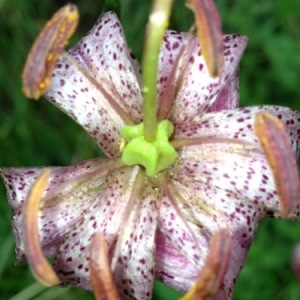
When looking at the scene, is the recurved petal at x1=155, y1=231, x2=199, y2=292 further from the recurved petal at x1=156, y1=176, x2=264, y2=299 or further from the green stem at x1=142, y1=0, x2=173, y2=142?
the green stem at x1=142, y1=0, x2=173, y2=142

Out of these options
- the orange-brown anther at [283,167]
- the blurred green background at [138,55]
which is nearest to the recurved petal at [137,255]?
the orange-brown anther at [283,167]

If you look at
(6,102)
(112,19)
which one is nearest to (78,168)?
(112,19)

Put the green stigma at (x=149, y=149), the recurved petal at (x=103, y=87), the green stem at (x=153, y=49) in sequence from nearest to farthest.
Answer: the green stem at (x=153, y=49) → the green stigma at (x=149, y=149) → the recurved petal at (x=103, y=87)

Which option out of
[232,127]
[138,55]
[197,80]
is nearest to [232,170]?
[232,127]

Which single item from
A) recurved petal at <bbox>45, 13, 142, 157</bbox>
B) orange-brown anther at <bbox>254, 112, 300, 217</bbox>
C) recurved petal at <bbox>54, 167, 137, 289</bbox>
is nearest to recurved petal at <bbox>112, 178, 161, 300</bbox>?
recurved petal at <bbox>54, 167, 137, 289</bbox>

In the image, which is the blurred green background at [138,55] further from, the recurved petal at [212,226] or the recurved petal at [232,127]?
the recurved petal at [212,226]

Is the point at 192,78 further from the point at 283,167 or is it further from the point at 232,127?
the point at 283,167
